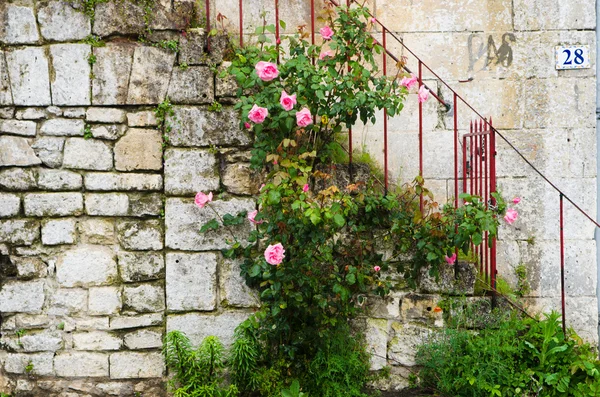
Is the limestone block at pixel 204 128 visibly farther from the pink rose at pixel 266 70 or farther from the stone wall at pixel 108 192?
the pink rose at pixel 266 70

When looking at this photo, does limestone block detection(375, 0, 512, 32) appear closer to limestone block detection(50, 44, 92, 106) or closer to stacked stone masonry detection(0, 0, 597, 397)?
stacked stone masonry detection(0, 0, 597, 397)

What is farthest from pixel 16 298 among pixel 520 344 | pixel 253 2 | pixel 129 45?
pixel 520 344

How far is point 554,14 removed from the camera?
183 inches

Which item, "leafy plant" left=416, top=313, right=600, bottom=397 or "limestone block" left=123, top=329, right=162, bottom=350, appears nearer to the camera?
"leafy plant" left=416, top=313, right=600, bottom=397

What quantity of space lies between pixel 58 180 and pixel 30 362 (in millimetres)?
1142

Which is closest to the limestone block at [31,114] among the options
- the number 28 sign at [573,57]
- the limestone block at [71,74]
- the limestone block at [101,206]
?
the limestone block at [71,74]

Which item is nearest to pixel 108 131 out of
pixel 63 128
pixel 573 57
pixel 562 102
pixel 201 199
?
pixel 63 128

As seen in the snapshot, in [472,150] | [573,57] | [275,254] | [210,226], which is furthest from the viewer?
[573,57]

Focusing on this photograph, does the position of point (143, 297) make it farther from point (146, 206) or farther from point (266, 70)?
point (266, 70)

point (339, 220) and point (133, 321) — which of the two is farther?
point (133, 321)

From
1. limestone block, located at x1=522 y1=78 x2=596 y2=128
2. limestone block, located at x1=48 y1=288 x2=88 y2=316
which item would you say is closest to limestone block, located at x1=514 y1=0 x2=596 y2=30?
limestone block, located at x1=522 y1=78 x2=596 y2=128

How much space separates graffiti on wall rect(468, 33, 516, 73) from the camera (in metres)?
4.69

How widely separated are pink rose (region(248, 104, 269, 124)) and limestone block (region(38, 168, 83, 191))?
3.94 ft

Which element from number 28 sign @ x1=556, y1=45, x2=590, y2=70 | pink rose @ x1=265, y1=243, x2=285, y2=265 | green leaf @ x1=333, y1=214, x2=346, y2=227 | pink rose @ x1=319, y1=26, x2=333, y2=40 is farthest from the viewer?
number 28 sign @ x1=556, y1=45, x2=590, y2=70
